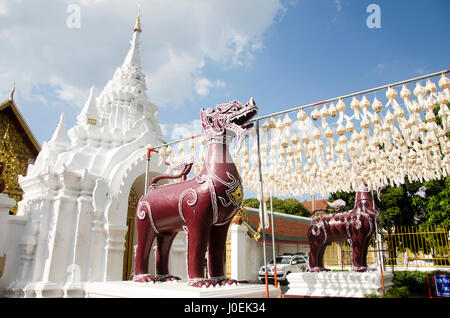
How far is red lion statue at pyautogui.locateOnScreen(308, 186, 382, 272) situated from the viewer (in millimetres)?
8695

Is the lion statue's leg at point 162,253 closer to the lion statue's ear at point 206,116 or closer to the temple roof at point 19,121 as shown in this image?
the lion statue's ear at point 206,116

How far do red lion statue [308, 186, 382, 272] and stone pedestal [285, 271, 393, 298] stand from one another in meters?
0.29

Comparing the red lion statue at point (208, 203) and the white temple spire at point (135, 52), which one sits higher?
the white temple spire at point (135, 52)

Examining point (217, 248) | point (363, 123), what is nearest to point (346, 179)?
point (363, 123)

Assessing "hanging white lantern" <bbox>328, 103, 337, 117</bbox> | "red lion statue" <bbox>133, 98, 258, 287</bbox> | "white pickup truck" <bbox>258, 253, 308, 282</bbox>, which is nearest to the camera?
"red lion statue" <bbox>133, 98, 258, 287</bbox>

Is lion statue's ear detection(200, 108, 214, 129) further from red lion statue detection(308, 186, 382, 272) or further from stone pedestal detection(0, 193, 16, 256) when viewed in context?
stone pedestal detection(0, 193, 16, 256)

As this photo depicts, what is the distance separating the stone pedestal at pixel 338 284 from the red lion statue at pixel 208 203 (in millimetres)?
5711

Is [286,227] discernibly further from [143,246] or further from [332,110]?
[143,246]

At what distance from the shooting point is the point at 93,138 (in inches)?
439

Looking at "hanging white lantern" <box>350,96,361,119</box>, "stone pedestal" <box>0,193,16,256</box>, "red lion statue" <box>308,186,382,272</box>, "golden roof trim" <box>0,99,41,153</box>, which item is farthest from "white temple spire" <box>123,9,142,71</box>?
"hanging white lantern" <box>350,96,361,119</box>

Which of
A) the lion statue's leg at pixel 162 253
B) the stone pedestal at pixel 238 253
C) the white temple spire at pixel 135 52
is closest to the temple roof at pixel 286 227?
the stone pedestal at pixel 238 253

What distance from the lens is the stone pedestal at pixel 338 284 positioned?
8.42 metres

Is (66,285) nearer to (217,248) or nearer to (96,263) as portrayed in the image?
(96,263)
